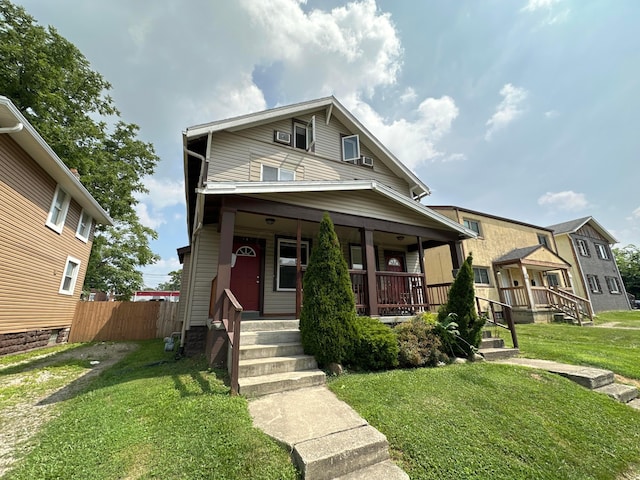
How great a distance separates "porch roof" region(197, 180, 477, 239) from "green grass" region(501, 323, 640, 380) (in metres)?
3.83

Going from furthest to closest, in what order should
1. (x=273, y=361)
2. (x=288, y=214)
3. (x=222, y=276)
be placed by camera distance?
(x=288, y=214) < (x=222, y=276) < (x=273, y=361)

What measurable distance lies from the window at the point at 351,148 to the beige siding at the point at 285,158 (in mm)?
199

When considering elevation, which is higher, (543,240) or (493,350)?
(543,240)

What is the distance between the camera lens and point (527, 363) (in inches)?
215

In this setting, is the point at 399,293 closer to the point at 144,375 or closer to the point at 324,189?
the point at 324,189

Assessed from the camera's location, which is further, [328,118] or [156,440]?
[328,118]

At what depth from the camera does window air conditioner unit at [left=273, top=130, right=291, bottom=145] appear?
29.2 feet

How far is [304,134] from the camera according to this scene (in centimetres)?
962

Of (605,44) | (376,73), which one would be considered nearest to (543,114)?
(605,44)

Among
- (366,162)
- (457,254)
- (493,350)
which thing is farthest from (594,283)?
(366,162)

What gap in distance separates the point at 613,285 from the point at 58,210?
36760 millimetres

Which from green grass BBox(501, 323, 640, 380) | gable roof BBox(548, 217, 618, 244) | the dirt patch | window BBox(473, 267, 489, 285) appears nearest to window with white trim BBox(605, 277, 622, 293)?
gable roof BBox(548, 217, 618, 244)

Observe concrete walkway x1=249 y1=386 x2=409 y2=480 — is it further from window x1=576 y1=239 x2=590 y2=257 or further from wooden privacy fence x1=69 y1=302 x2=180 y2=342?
window x1=576 y1=239 x2=590 y2=257

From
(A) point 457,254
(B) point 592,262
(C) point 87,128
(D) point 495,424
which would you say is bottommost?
(D) point 495,424
